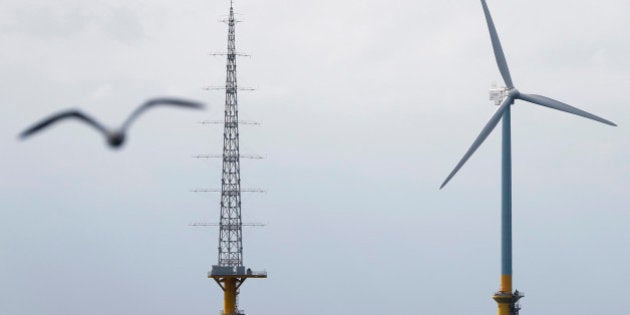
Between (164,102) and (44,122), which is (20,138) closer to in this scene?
(44,122)

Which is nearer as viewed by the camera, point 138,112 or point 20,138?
point 138,112

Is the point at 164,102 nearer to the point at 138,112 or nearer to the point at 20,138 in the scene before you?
the point at 138,112

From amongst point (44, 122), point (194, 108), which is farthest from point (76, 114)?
point (194, 108)

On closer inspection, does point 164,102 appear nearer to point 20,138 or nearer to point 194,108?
point 194,108

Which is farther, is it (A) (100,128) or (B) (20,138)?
(B) (20,138)

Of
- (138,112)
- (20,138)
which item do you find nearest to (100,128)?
(138,112)

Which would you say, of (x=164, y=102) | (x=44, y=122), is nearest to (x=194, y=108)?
(x=164, y=102)
